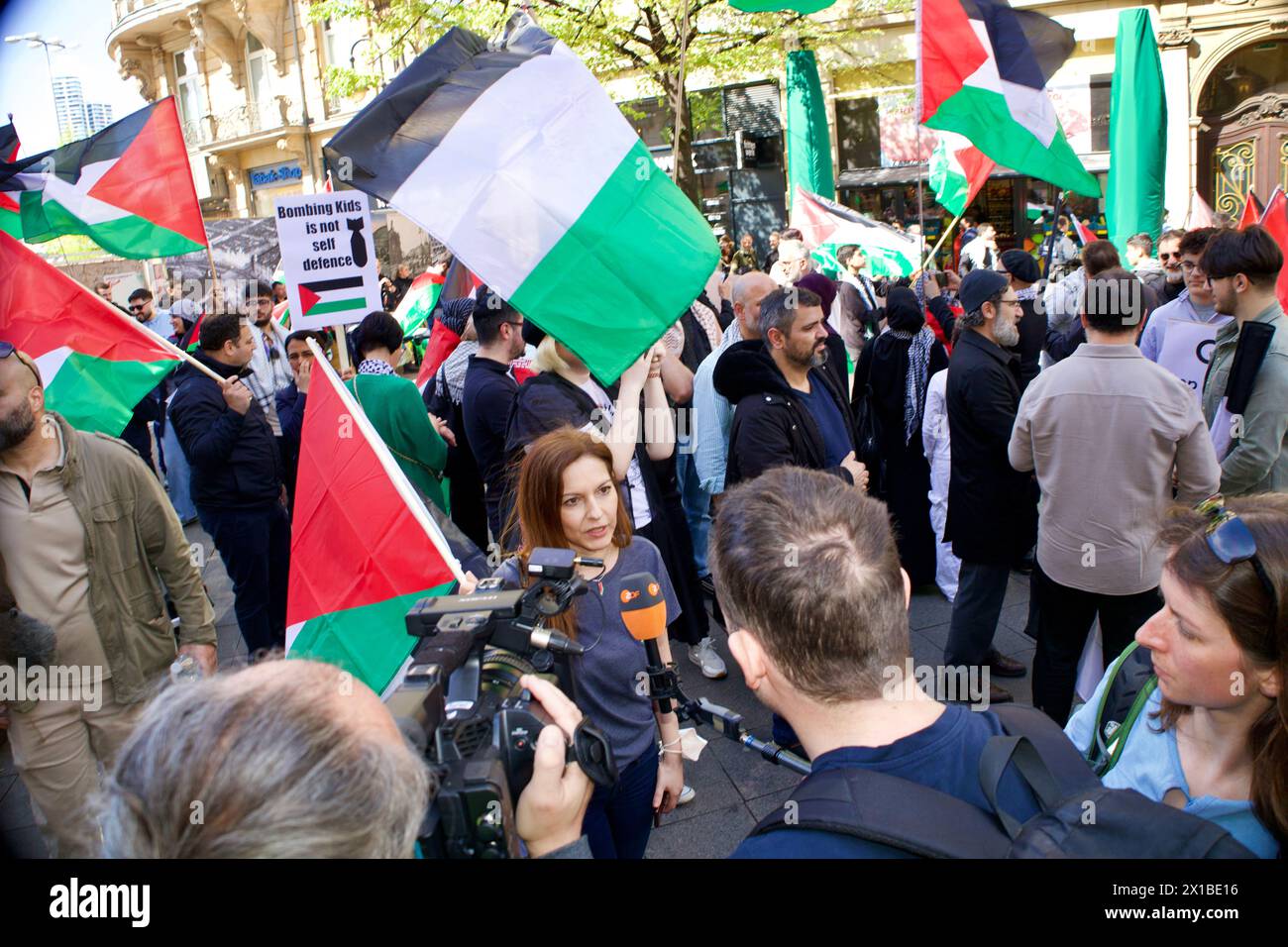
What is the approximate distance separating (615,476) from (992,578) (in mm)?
2089

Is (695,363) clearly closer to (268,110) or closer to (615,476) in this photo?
(615,476)

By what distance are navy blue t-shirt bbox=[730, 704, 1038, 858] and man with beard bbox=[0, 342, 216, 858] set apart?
250cm

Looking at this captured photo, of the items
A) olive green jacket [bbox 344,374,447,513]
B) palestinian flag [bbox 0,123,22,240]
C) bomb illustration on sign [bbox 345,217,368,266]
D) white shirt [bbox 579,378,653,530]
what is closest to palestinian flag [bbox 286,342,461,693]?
white shirt [bbox 579,378,653,530]

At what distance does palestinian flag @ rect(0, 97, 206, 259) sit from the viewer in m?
5.63

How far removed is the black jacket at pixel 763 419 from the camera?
371cm

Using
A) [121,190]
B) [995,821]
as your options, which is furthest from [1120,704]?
[121,190]

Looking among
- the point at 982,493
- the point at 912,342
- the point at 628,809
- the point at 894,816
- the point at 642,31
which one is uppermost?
the point at 642,31

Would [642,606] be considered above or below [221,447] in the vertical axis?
below

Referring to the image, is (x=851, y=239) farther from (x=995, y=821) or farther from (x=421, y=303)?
(x=995, y=821)

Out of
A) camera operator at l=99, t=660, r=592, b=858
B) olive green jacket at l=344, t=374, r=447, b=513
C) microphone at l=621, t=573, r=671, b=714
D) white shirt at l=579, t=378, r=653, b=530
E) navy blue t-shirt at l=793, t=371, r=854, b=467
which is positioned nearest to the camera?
camera operator at l=99, t=660, r=592, b=858

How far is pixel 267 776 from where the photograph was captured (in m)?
0.96

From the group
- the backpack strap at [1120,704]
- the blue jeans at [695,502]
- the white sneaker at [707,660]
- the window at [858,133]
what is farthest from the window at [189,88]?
the backpack strap at [1120,704]

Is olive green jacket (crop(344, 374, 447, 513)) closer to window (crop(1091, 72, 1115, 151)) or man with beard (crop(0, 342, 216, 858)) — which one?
man with beard (crop(0, 342, 216, 858))

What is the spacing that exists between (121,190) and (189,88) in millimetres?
28215
